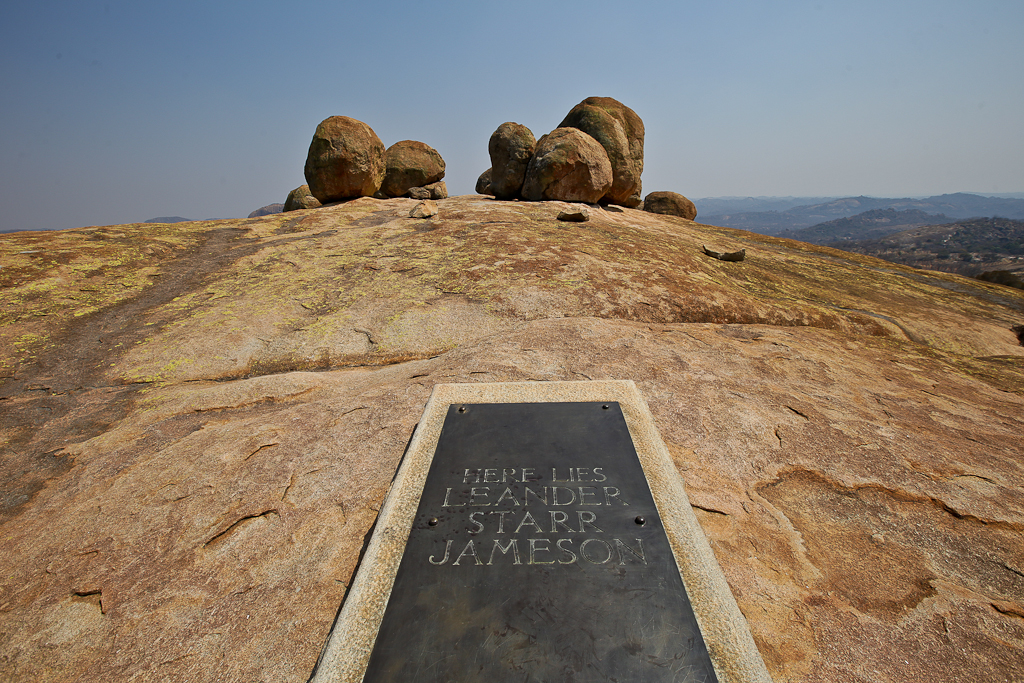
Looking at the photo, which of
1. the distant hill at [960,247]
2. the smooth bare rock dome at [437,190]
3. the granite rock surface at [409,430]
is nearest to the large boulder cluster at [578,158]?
the smooth bare rock dome at [437,190]

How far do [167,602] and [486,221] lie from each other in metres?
6.95

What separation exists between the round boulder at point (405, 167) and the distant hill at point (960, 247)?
62.7 meters

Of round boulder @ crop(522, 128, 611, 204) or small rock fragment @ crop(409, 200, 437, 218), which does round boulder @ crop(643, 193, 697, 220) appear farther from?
small rock fragment @ crop(409, 200, 437, 218)

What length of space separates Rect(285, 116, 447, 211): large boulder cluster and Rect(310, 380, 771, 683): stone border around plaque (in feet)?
37.4

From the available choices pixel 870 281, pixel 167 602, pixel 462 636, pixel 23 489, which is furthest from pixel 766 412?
pixel 870 281

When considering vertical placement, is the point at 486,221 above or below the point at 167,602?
above

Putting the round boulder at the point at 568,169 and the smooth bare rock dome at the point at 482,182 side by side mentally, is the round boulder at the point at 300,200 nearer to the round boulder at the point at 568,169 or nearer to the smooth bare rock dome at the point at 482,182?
the smooth bare rock dome at the point at 482,182

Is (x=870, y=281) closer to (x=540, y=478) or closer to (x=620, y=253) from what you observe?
(x=620, y=253)

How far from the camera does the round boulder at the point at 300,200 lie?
745 inches

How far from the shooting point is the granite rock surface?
1.77 metres

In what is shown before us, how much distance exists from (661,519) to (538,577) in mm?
Answer: 659

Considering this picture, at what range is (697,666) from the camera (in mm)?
1494

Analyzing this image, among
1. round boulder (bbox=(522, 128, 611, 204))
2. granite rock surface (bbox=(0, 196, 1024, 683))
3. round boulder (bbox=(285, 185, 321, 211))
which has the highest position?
round boulder (bbox=(522, 128, 611, 204))

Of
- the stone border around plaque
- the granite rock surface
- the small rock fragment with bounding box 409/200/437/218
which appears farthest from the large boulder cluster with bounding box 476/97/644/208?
the stone border around plaque
